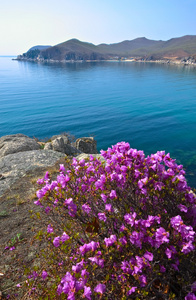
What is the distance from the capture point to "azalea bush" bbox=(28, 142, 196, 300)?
118 inches

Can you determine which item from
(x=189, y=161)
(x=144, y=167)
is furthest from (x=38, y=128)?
(x=144, y=167)

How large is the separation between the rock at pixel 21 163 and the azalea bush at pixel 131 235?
27.4 feet

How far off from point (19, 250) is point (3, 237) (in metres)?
1.25

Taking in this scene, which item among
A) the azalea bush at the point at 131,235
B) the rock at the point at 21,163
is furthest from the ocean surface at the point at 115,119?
the azalea bush at the point at 131,235

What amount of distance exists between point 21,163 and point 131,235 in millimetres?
12125

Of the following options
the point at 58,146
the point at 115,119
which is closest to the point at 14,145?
the point at 58,146

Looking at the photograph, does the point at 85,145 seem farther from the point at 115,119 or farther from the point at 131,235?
the point at 115,119

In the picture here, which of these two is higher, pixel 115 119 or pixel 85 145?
pixel 85 145

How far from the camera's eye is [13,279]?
16.3 feet

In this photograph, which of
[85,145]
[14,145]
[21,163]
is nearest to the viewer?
[21,163]

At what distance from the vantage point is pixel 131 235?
316 cm

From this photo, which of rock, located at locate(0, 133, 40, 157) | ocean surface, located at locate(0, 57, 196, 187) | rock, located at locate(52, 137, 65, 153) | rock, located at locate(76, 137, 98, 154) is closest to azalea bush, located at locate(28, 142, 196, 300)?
rock, located at locate(52, 137, 65, 153)

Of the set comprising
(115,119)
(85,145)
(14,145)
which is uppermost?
(14,145)

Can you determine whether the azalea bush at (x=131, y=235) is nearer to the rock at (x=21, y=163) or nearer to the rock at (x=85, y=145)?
the rock at (x=21, y=163)
